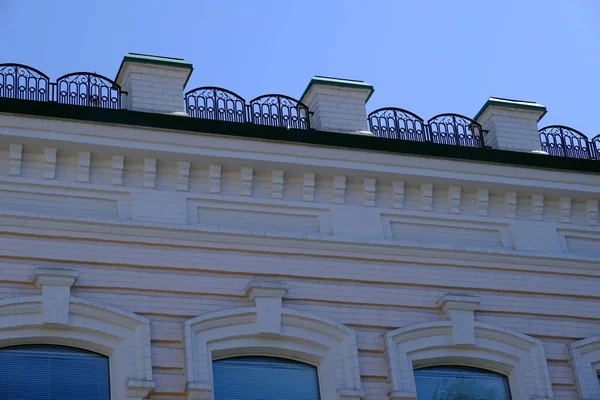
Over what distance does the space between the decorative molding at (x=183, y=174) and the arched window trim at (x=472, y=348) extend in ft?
9.70

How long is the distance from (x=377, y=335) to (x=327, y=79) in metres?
3.51

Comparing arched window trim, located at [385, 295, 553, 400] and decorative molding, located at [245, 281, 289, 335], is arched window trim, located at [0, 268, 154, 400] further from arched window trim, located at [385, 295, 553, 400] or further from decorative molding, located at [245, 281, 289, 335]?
arched window trim, located at [385, 295, 553, 400]

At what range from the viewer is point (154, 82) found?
597 inches

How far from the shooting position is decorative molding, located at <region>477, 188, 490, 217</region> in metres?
15.9

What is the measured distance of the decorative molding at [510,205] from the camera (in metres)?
16.1

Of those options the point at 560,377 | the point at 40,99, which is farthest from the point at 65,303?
the point at 560,377

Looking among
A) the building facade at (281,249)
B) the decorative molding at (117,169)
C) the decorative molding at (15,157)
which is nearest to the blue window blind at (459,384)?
the building facade at (281,249)

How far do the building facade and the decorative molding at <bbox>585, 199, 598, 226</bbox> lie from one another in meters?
0.02

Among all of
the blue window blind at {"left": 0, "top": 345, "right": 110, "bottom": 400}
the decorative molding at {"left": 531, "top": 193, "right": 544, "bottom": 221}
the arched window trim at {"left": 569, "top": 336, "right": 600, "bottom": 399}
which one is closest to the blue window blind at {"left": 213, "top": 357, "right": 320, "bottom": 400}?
the blue window blind at {"left": 0, "top": 345, "right": 110, "bottom": 400}

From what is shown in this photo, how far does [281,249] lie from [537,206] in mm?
3665

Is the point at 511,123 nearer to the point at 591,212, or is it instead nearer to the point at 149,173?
the point at 591,212

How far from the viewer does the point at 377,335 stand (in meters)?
14.5

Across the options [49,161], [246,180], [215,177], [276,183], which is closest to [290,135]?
[276,183]

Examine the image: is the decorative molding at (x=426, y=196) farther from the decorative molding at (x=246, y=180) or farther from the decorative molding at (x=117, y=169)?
the decorative molding at (x=117, y=169)
